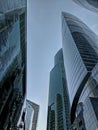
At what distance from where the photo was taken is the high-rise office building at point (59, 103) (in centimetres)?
11707

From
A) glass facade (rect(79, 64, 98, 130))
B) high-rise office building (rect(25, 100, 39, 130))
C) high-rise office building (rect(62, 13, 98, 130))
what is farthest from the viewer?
high-rise office building (rect(25, 100, 39, 130))

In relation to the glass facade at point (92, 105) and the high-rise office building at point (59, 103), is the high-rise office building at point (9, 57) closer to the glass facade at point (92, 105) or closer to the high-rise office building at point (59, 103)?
the glass facade at point (92, 105)

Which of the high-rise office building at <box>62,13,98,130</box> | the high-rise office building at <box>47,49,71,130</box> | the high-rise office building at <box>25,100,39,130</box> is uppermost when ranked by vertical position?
the high-rise office building at <box>62,13,98,130</box>

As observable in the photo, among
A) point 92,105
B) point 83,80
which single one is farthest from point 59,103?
point 92,105

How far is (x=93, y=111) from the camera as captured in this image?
47.0 m

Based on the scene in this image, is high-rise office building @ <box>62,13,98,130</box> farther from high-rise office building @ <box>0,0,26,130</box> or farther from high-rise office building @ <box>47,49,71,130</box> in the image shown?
high-rise office building @ <box>47,49,71,130</box>

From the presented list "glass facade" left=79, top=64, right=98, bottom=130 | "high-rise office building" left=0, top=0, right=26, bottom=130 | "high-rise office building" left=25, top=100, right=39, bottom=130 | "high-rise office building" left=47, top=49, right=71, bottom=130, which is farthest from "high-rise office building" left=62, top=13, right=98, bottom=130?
"high-rise office building" left=25, top=100, right=39, bottom=130

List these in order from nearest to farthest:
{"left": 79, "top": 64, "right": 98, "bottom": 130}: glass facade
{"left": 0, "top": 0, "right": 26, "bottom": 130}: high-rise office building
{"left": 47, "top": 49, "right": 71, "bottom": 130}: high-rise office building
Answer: {"left": 79, "top": 64, "right": 98, "bottom": 130}: glass facade < {"left": 0, "top": 0, "right": 26, "bottom": 130}: high-rise office building < {"left": 47, "top": 49, "right": 71, "bottom": 130}: high-rise office building

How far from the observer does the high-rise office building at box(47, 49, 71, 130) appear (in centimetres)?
11707

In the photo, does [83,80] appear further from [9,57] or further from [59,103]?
[59,103]

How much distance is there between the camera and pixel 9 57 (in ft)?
215

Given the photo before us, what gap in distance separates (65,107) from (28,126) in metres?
63.1

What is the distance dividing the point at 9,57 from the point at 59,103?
73.2 metres

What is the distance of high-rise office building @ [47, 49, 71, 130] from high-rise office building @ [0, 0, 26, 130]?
38116 millimetres
